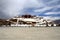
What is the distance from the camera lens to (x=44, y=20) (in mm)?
34531

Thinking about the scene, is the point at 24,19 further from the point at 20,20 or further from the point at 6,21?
the point at 6,21

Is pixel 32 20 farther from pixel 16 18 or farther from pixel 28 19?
pixel 16 18

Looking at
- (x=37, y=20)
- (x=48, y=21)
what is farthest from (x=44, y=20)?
(x=37, y=20)

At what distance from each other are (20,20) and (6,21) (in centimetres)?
746

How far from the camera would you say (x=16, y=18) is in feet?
124

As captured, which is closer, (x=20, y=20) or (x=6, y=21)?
(x=6, y=21)

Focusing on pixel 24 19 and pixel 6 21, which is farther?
pixel 24 19

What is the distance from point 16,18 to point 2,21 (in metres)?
8.20

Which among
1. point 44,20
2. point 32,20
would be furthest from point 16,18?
point 44,20

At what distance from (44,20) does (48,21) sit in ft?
3.56

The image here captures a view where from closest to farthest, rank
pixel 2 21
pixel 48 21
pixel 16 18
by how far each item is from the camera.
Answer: pixel 2 21, pixel 48 21, pixel 16 18

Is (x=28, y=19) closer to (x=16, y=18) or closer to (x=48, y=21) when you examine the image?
(x=16, y=18)

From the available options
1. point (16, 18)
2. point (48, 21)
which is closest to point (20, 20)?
point (16, 18)

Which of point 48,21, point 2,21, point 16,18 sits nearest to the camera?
point 2,21
